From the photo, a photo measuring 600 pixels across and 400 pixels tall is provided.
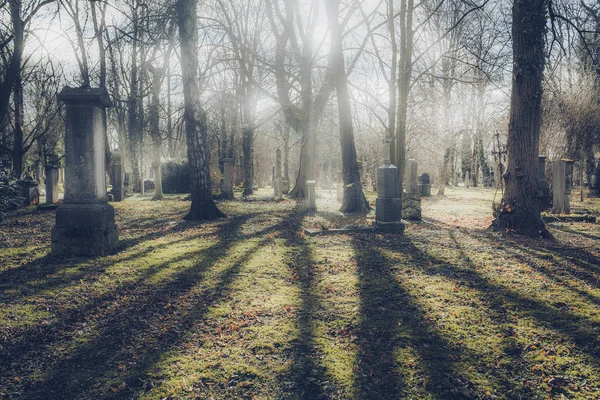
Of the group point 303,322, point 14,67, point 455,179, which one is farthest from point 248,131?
point 455,179

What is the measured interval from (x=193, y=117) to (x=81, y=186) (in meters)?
4.31

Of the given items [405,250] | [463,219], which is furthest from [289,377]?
[463,219]

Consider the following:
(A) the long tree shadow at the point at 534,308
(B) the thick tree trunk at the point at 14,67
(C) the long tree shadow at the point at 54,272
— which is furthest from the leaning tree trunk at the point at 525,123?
(B) the thick tree trunk at the point at 14,67

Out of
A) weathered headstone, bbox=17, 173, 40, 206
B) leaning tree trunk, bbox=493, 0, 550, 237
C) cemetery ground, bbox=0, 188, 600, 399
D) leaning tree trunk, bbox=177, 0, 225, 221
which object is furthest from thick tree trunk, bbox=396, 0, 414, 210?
weathered headstone, bbox=17, 173, 40, 206

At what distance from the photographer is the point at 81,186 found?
630cm

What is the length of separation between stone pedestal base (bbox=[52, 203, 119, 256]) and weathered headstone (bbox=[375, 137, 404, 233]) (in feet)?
18.8

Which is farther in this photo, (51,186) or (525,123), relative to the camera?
(51,186)

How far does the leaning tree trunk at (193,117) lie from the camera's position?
9.69 metres

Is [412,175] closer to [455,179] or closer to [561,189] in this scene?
[561,189]

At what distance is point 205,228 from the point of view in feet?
30.5

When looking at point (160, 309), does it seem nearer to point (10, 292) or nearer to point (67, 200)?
point (10, 292)

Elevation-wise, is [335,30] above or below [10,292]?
above

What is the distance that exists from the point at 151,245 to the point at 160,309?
3.27m

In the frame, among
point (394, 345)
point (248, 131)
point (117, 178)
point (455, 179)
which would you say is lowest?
point (394, 345)
